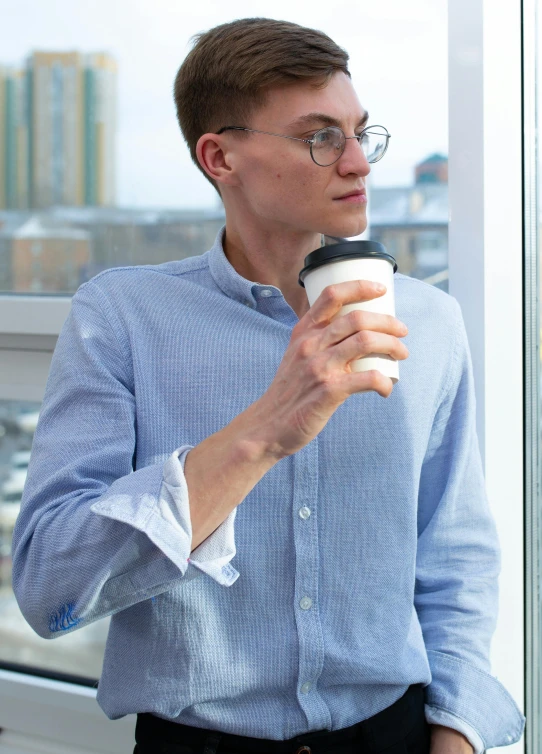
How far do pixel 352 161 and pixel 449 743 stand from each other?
0.79 metres

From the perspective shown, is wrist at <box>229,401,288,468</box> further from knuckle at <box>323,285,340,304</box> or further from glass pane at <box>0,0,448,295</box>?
glass pane at <box>0,0,448,295</box>

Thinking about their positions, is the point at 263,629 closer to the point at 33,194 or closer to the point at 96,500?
the point at 96,500

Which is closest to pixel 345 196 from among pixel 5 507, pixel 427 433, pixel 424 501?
pixel 427 433

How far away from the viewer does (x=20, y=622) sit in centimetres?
172

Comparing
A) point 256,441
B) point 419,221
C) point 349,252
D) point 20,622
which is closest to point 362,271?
point 349,252

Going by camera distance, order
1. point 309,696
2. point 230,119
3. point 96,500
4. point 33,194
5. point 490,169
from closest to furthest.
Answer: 1. point 96,500
2. point 309,696
3. point 230,119
4. point 490,169
5. point 33,194

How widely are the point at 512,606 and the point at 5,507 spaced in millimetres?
1102

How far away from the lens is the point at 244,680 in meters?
0.95

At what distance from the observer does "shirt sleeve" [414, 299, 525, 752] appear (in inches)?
42.4

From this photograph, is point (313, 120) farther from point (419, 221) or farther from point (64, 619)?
point (64, 619)

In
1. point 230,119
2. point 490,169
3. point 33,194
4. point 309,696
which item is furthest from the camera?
point 33,194

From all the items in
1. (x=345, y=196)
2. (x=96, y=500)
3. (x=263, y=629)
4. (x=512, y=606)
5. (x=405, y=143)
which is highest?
(x=405, y=143)

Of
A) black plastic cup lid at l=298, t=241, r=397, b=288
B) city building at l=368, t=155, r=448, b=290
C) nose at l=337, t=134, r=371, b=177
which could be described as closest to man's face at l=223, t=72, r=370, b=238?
nose at l=337, t=134, r=371, b=177

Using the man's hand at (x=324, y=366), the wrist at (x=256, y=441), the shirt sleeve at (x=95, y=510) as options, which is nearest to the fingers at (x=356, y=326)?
the man's hand at (x=324, y=366)
